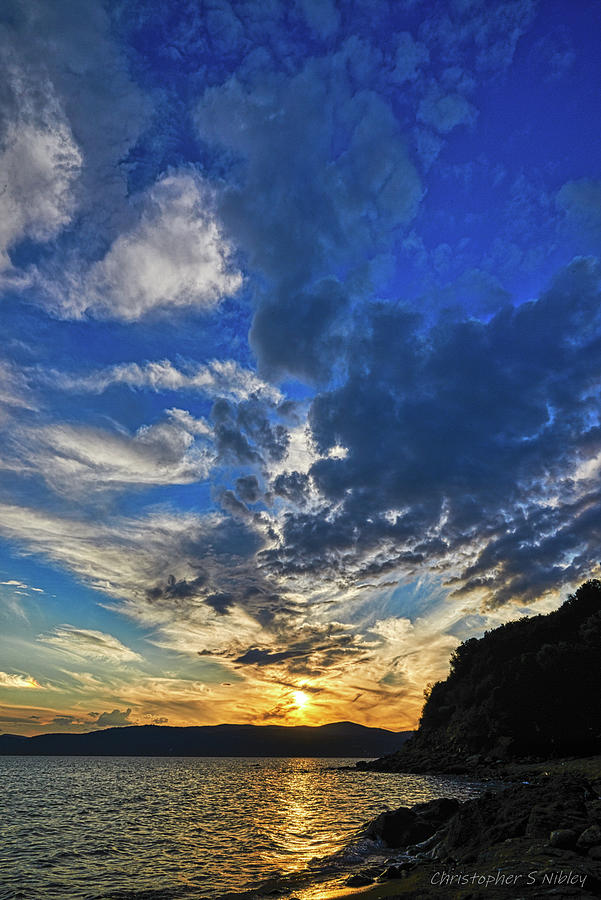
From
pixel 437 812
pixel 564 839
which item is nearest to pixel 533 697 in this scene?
pixel 437 812

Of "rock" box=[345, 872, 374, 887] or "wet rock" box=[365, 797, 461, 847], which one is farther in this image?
"wet rock" box=[365, 797, 461, 847]

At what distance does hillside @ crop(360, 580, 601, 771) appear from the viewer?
74625mm

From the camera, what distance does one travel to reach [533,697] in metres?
82.2

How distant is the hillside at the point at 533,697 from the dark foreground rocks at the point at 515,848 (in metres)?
56.5

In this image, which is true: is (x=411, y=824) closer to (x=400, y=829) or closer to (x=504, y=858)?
(x=400, y=829)

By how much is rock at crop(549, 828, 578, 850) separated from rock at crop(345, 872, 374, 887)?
8.28 m

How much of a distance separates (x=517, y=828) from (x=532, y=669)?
8504 centimetres

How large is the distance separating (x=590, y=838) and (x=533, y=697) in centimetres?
8269

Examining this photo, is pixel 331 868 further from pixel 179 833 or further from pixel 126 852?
pixel 179 833

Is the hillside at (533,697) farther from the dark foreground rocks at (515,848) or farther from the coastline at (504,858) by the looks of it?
the coastline at (504,858)

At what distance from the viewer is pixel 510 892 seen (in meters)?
11.3

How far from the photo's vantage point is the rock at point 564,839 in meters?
14.1

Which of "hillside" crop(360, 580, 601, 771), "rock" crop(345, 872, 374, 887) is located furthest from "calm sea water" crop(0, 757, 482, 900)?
"hillside" crop(360, 580, 601, 771)

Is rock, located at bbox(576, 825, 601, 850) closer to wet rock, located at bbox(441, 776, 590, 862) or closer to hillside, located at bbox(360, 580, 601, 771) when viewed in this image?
wet rock, located at bbox(441, 776, 590, 862)
